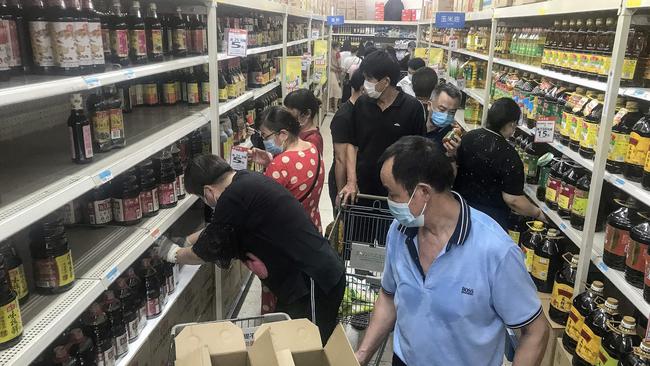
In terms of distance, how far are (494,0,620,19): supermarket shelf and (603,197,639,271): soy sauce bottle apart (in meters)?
0.99

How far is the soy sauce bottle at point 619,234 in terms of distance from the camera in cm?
256

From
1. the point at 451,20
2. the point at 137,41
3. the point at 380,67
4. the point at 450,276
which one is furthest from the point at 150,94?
the point at 451,20

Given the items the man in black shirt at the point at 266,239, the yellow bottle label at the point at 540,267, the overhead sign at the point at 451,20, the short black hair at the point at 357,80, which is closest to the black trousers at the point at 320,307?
the man in black shirt at the point at 266,239

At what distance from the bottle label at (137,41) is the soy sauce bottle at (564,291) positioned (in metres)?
2.68

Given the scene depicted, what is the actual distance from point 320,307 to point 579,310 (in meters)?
1.40

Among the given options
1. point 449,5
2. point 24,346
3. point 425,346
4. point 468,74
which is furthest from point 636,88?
point 449,5

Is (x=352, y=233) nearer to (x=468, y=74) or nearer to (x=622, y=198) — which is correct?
(x=622, y=198)

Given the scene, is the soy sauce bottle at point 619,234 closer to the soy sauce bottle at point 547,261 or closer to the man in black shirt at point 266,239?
the soy sauce bottle at point 547,261

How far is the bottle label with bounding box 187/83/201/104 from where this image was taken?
11.8 ft

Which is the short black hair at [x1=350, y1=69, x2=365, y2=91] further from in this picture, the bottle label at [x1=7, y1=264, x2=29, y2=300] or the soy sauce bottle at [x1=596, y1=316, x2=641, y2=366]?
the bottle label at [x1=7, y1=264, x2=29, y2=300]

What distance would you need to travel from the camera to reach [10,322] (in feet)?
5.41

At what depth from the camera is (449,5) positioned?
8.95 m

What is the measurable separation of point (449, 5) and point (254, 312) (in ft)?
22.5

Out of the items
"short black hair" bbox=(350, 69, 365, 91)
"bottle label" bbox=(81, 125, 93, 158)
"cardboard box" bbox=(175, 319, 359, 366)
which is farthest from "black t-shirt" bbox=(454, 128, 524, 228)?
"bottle label" bbox=(81, 125, 93, 158)
